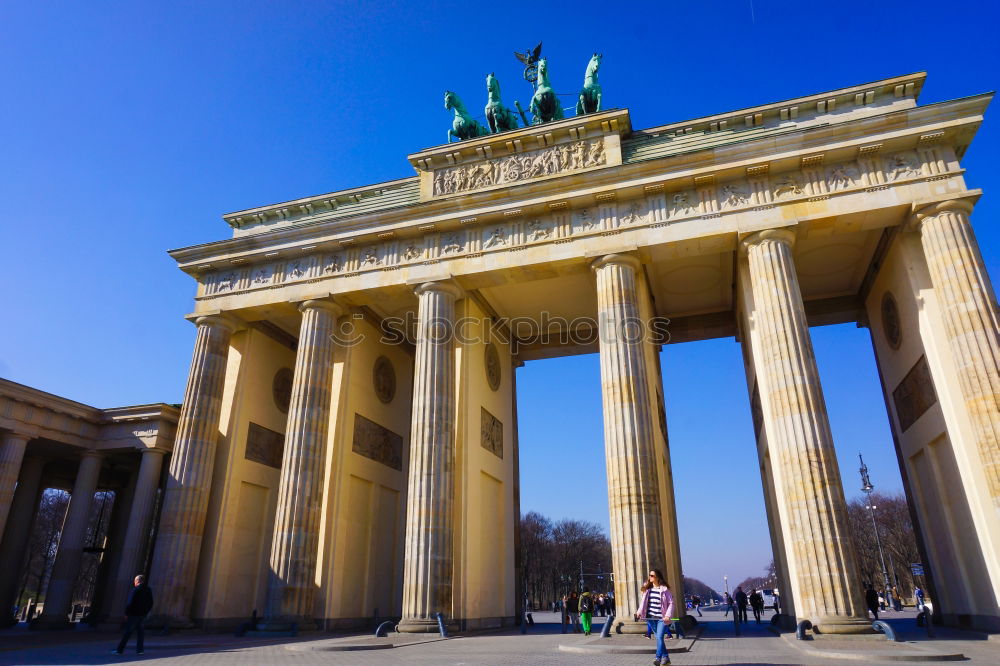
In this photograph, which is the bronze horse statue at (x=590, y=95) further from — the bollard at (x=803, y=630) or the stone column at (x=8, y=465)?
the stone column at (x=8, y=465)

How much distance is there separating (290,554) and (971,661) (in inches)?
603

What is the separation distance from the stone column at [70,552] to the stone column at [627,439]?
2068cm

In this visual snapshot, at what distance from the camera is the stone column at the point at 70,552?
73.9 ft

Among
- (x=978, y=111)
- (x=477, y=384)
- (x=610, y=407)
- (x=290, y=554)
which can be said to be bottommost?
(x=290, y=554)

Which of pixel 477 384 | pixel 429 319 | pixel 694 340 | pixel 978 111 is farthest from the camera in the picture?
pixel 694 340

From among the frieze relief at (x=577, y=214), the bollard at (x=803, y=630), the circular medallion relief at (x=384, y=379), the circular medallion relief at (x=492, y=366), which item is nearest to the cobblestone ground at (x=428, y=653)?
the bollard at (x=803, y=630)

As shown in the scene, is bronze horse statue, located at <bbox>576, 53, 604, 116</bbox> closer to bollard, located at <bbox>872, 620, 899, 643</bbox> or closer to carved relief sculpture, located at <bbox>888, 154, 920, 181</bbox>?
carved relief sculpture, located at <bbox>888, 154, 920, 181</bbox>

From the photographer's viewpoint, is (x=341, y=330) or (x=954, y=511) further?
(x=341, y=330)

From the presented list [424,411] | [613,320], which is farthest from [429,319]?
[613,320]

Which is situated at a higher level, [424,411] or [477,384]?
[477,384]

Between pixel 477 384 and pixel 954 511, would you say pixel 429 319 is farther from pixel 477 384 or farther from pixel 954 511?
pixel 954 511

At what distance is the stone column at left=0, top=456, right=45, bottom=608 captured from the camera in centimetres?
2420

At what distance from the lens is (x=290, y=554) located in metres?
17.4

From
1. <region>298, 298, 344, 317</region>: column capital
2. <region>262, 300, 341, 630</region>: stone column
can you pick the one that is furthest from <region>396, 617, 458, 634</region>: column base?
Result: <region>298, 298, 344, 317</region>: column capital
